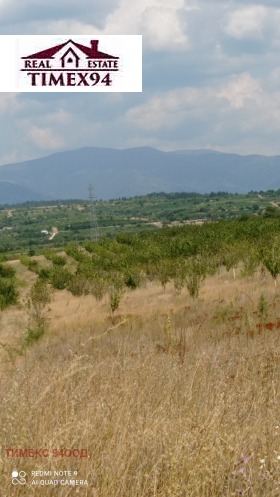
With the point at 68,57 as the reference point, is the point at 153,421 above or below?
below

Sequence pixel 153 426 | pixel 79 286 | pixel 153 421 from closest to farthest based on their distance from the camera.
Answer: pixel 153 426 < pixel 153 421 < pixel 79 286

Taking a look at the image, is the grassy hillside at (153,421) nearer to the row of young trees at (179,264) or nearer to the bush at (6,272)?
the row of young trees at (179,264)

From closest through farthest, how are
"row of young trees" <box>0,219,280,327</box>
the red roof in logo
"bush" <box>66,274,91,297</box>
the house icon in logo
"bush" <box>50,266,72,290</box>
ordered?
the house icon in logo, the red roof in logo, "row of young trees" <box>0,219,280,327</box>, "bush" <box>66,274,91,297</box>, "bush" <box>50,266,72,290</box>

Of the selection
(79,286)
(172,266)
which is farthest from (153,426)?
(79,286)

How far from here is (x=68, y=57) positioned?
25.8 ft

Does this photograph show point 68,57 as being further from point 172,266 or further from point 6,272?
point 6,272

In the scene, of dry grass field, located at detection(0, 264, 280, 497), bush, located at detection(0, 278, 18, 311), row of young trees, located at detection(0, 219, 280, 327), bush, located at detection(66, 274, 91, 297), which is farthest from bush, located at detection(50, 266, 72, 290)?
dry grass field, located at detection(0, 264, 280, 497)

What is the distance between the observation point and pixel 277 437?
423 centimetres

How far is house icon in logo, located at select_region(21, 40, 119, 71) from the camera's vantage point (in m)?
7.86

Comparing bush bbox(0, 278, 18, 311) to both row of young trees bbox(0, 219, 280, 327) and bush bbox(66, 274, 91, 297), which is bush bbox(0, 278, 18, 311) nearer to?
row of young trees bbox(0, 219, 280, 327)

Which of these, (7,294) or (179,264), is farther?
(7,294)

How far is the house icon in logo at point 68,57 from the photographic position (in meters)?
7.86

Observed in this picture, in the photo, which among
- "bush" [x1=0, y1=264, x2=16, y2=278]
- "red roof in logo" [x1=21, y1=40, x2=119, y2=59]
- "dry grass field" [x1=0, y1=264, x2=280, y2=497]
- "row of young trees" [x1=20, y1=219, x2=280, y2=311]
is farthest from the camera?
"bush" [x1=0, y1=264, x2=16, y2=278]

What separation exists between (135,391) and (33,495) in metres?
1.89
